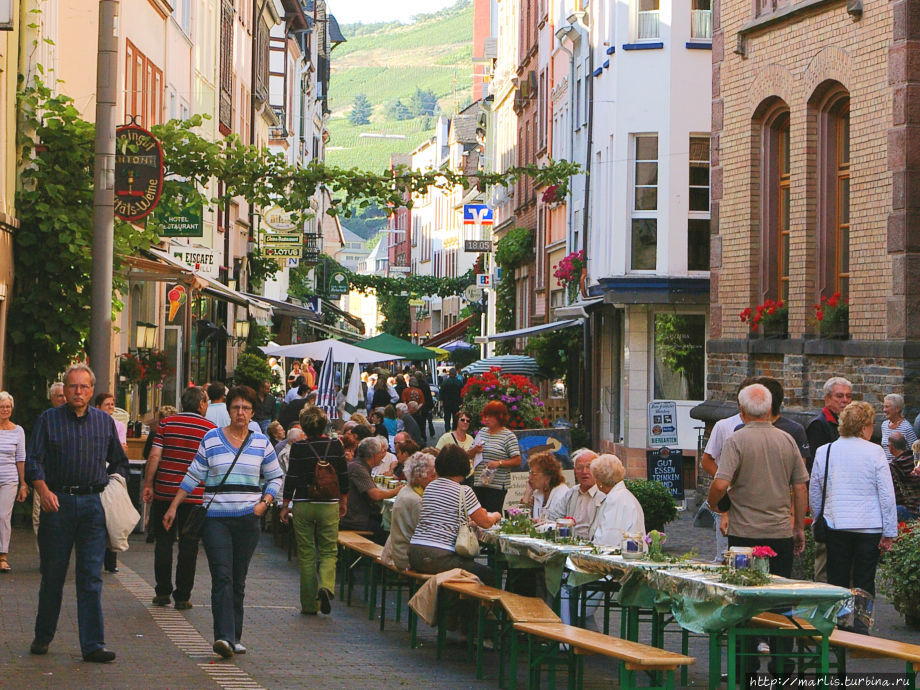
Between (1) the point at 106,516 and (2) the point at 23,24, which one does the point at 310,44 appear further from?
(1) the point at 106,516

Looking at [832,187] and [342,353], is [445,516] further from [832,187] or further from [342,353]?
[342,353]

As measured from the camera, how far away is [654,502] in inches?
631

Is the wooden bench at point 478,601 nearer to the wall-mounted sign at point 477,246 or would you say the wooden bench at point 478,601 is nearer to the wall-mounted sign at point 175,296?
the wall-mounted sign at point 175,296

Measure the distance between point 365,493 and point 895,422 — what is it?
203 inches

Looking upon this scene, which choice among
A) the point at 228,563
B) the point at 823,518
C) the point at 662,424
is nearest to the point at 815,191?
the point at 662,424

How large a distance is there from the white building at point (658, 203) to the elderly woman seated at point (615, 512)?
16496 millimetres

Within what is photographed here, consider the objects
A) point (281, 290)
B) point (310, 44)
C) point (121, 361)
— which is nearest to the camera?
point (121, 361)

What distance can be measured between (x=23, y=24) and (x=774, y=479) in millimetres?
12095

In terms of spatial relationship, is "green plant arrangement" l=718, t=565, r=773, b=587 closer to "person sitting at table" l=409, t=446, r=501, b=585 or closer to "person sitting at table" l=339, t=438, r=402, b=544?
"person sitting at table" l=409, t=446, r=501, b=585

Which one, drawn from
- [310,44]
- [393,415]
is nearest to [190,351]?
[393,415]

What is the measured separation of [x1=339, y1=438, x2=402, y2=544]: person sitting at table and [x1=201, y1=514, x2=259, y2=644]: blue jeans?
14.0 feet

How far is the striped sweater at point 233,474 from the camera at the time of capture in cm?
1062

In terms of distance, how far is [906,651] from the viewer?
8.08m

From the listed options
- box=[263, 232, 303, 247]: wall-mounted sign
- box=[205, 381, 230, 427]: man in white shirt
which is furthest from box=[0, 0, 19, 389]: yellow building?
box=[263, 232, 303, 247]: wall-mounted sign
